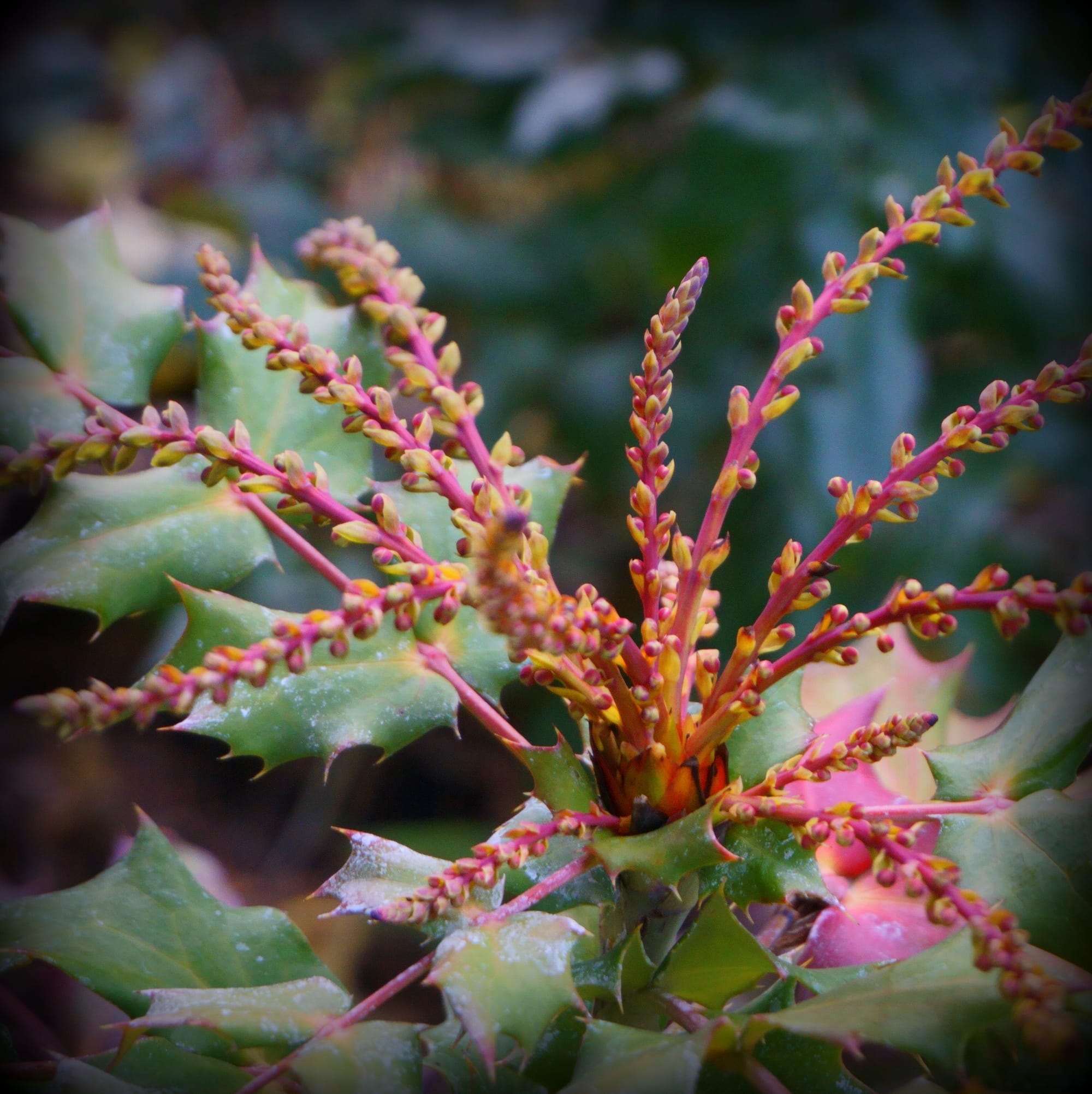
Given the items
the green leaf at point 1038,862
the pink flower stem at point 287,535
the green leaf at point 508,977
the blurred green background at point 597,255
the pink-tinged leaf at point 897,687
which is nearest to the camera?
the green leaf at point 508,977

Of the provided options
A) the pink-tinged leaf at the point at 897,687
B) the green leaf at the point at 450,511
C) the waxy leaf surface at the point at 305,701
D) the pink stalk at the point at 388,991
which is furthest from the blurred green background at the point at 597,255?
the pink stalk at the point at 388,991

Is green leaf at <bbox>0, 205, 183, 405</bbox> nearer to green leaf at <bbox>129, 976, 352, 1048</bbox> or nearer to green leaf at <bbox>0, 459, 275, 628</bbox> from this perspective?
green leaf at <bbox>0, 459, 275, 628</bbox>

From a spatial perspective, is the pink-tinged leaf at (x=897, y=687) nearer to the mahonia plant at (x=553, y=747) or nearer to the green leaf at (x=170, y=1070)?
the mahonia plant at (x=553, y=747)

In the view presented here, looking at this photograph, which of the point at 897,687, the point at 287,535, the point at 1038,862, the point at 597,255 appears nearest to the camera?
the point at 1038,862

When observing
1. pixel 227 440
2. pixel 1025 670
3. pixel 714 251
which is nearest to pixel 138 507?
pixel 227 440

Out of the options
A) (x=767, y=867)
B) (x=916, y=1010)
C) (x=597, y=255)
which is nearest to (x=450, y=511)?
(x=767, y=867)

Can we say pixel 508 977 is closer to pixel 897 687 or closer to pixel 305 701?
pixel 305 701
